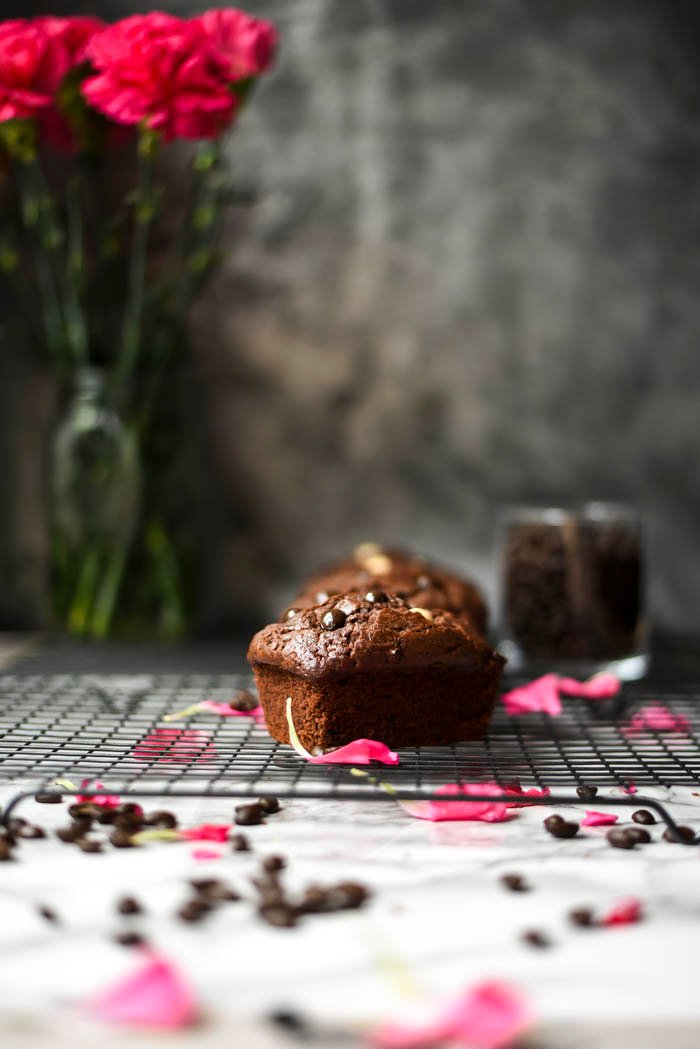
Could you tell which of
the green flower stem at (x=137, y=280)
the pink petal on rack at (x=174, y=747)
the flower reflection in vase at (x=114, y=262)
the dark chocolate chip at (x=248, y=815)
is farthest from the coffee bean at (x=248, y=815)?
the green flower stem at (x=137, y=280)

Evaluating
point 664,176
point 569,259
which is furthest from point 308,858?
point 664,176

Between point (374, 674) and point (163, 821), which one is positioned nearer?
point (163, 821)

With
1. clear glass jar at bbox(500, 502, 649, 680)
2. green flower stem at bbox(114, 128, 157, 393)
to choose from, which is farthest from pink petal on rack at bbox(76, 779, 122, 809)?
green flower stem at bbox(114, 128, 157, 393)

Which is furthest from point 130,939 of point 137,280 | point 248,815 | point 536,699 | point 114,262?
point 114,262

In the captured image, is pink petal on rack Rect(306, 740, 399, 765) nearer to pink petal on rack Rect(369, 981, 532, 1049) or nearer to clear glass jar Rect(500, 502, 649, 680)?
pink petal on rack Rect(369, 981, 532, 1049)

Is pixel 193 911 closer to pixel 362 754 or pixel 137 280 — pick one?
pixel 362 754

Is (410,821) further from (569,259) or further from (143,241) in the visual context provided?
(569,259)

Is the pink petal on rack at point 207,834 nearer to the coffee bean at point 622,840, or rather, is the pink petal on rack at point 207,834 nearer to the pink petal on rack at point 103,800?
the pink petal on rack at point 103,800
